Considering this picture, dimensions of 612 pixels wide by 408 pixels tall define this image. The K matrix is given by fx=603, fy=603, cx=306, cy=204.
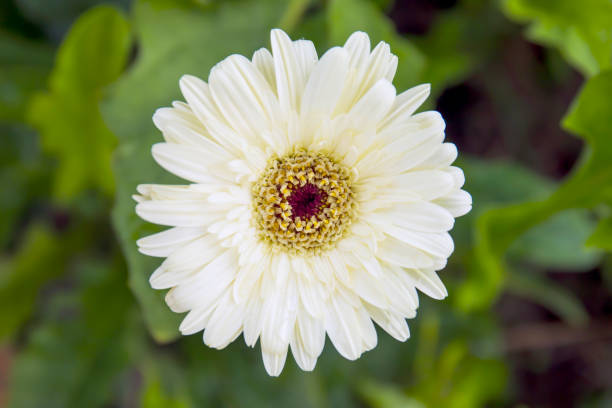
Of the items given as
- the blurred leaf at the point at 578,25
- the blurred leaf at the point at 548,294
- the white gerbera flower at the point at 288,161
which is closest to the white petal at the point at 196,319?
the white gerbera flower at the point at 288,161

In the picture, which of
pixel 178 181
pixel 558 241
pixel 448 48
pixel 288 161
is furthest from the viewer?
pixel 448 48

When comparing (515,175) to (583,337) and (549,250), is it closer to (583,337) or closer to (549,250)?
(549,250)

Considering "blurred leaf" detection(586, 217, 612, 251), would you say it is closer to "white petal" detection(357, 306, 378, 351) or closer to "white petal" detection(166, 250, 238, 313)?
"white petal" detection(357, 306, 378, 351)

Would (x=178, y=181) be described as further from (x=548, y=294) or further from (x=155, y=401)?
(x=548, y=294)

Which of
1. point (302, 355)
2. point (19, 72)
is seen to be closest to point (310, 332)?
point (302, 355)

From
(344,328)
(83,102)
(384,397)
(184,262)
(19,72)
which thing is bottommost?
(384,397)

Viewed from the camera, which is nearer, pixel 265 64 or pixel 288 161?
pixel 265 64

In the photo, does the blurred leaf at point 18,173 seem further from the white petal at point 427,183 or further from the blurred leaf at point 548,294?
the blurred leaf at point 548,294
